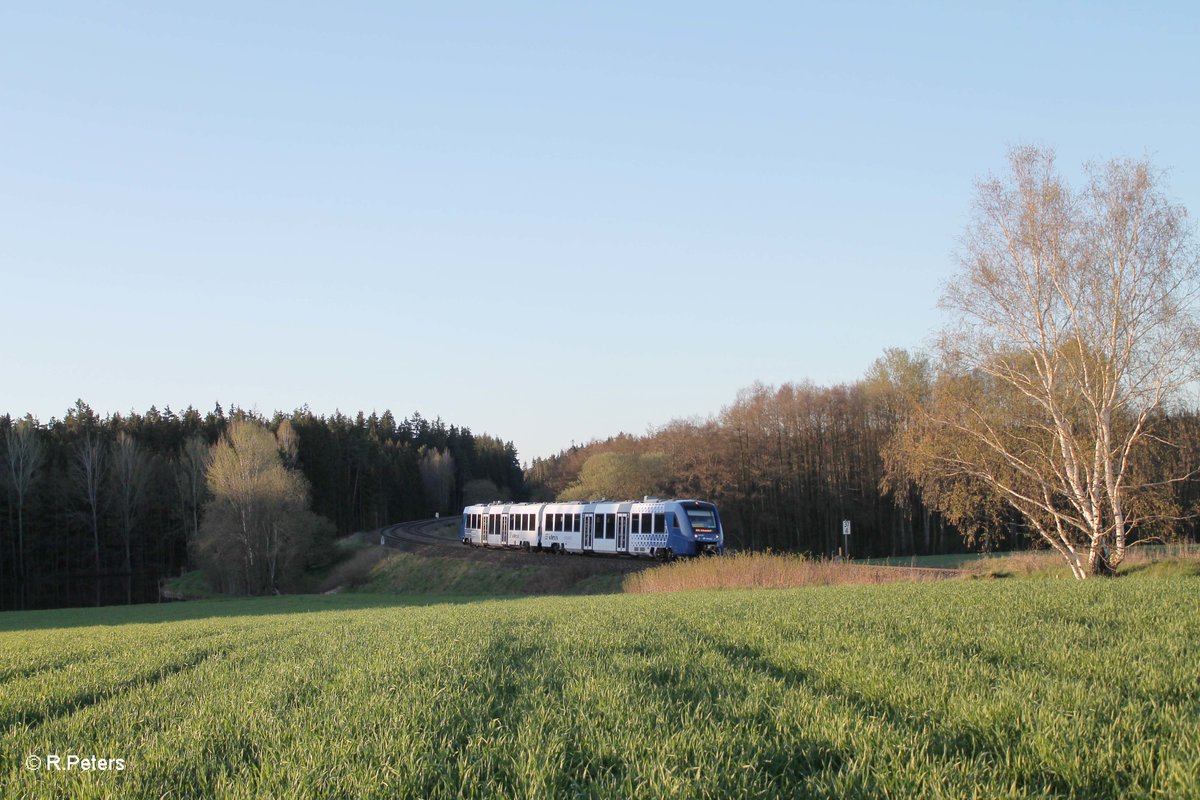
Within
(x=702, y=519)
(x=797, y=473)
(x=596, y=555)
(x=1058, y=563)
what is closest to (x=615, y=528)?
(x=596, y=555)

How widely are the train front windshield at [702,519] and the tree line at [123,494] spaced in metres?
31.3

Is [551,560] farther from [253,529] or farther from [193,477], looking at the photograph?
[193,477]

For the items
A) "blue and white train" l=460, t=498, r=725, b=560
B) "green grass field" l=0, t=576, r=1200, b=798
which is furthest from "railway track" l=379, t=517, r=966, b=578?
"green grass field" l=0, t=576, r=1200, b=798

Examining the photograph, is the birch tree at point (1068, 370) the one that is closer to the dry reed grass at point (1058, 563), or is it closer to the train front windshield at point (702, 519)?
the dry reed grass at point (1058, 563)

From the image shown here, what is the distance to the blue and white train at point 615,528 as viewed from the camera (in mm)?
39750

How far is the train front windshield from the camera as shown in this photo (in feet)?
131

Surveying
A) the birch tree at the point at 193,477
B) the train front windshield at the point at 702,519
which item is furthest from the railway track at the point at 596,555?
the birch tree at the point at 193,477

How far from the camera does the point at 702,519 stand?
133 ft

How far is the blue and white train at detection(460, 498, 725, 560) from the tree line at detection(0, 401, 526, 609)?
16.3 metres

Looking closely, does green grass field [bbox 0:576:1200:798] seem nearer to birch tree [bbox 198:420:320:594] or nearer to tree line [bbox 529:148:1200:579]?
tree line [bbox 529:148:1200:579]

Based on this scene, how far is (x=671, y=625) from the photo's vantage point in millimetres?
11195

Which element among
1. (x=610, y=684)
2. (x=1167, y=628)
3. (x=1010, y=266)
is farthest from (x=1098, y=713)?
(x=1010, y=266)

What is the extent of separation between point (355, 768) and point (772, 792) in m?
2.10

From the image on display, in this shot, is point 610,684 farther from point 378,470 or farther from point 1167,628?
point 378,470
